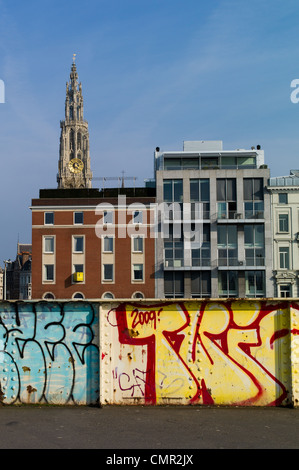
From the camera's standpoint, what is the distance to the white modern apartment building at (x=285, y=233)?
55.6 meters

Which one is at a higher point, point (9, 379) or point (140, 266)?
point (140, 266)

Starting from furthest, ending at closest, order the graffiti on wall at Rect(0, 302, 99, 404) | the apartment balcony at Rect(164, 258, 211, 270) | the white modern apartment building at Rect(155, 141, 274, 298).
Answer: the white modern apartment building at Rect(155, 141, 274, 298), the apartment balcony at Rect(164, 258, 211, 270), the graffiti on wall at Rect(0, 302, 99, 404)

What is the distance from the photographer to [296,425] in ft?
31.6

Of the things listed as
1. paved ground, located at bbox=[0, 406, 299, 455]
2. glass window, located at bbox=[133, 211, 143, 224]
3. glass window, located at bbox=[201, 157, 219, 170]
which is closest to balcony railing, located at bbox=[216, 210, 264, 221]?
glass window, located at bbox=[201, 157, 219, 170]

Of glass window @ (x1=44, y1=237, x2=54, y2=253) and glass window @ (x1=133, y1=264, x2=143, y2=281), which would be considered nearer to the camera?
glass window @ (x1=133, y1=264, x2=143, y2=281)

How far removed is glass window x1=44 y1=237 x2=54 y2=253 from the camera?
58.2m

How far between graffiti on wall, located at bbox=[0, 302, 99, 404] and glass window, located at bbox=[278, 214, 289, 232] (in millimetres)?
48148

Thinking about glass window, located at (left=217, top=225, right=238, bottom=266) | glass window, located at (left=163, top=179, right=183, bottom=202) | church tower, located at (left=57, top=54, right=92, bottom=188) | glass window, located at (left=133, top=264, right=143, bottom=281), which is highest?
church tower, located at (left=57, top=54, right=92, bottom=188)

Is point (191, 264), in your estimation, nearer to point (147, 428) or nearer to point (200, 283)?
point (200, 283)

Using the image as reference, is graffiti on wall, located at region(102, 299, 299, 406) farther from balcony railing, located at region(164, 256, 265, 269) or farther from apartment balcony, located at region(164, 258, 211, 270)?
balcony railing, located at region(164, 256, 265, 269)

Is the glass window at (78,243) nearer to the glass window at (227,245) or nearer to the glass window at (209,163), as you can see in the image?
the glass window at (227,245)
